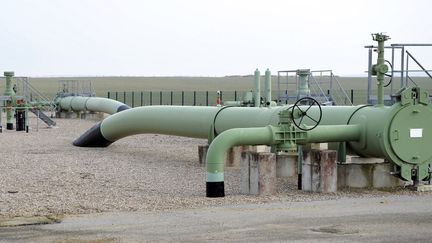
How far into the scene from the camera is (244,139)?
12875 mm

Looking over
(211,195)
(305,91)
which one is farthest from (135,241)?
(305,91)

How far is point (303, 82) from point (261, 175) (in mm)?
16648

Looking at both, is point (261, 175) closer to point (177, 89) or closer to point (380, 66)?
point (380, 66)

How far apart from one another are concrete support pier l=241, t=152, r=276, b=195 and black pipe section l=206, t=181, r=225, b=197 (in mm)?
745

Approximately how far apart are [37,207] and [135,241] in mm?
2969

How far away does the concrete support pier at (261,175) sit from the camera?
42.2ft

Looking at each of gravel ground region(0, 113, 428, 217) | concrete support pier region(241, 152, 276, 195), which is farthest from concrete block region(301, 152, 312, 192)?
concrete support pier region(241, 152, 276, 195)

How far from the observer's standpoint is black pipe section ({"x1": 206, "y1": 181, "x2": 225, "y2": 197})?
1236 centimetres

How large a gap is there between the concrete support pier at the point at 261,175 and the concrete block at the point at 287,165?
2.32 metres

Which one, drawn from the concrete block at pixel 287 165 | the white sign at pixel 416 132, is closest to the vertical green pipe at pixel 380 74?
the white sign at pixel 416 132

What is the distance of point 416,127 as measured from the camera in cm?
1346

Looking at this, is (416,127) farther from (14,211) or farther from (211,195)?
(14,211)

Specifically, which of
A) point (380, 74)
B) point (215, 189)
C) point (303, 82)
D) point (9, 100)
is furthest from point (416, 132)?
point (9, 100)

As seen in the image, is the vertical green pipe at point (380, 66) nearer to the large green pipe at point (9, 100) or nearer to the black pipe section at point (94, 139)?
the black pipe section at point (94, 139)
